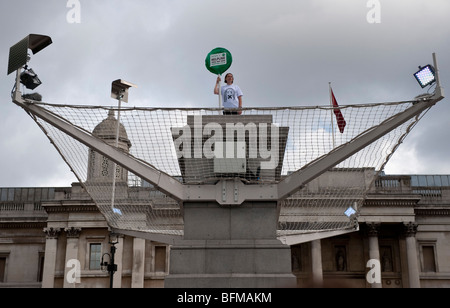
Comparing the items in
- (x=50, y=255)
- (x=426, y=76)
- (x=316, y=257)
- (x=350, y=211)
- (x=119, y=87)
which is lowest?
(x=350, y=211)

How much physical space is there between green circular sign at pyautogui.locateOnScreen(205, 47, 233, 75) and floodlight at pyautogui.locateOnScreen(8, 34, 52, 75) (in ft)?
12.3

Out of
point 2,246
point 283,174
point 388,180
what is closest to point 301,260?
point 388,180

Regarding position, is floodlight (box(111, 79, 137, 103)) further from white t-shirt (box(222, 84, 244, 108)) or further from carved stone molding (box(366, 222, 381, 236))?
carved stone molding (box(366, 222, 381, 236))

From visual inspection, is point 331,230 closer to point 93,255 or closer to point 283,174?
point 283,174

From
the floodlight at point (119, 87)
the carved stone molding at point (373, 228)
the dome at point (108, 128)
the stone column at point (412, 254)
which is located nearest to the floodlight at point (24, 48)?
the dome at point (108, 128)

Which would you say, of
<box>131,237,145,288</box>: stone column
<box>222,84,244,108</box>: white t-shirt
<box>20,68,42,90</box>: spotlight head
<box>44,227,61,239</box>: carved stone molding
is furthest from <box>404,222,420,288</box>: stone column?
<box>20,68,42,90</box>: spotlight head

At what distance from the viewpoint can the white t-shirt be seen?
12.0 m

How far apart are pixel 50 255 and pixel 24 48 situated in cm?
3607

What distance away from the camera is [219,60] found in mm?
12516

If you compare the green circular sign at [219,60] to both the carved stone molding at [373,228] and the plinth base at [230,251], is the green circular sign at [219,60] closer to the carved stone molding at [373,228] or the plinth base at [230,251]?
the plinth base at [230,251]

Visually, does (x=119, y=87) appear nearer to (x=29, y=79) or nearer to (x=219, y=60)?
(x=219, y=60)

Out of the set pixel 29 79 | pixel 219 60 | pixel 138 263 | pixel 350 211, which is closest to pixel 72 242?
pixel 138 263

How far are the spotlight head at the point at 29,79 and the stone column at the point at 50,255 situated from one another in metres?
35.2
